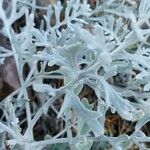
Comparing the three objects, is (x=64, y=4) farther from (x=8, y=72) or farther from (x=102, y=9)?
(x=8, y=72)

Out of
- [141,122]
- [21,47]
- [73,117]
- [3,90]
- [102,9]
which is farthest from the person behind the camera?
[102,9]

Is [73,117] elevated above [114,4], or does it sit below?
below

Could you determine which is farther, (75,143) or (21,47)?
(21,47)

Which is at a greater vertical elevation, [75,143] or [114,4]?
[114,4]

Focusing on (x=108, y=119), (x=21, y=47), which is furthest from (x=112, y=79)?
(x=21, y=47)

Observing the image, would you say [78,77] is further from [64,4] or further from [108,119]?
[64,4]

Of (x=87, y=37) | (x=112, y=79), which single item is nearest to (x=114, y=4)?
(x=112, y=79)

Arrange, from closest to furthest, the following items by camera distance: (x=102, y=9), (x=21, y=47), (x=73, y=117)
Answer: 1. (x=21, y=47)
2. (x=73, y=117)
3. (x=102, y=9)

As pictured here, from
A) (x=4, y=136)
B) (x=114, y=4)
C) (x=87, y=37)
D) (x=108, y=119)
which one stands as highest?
(x=87, y=37)

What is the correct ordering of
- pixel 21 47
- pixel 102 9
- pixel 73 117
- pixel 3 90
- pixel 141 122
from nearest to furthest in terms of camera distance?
pixel 141 122 < pixel 21 47 < pixel 73 117 < pixel 3 90 < pixel 102 9
